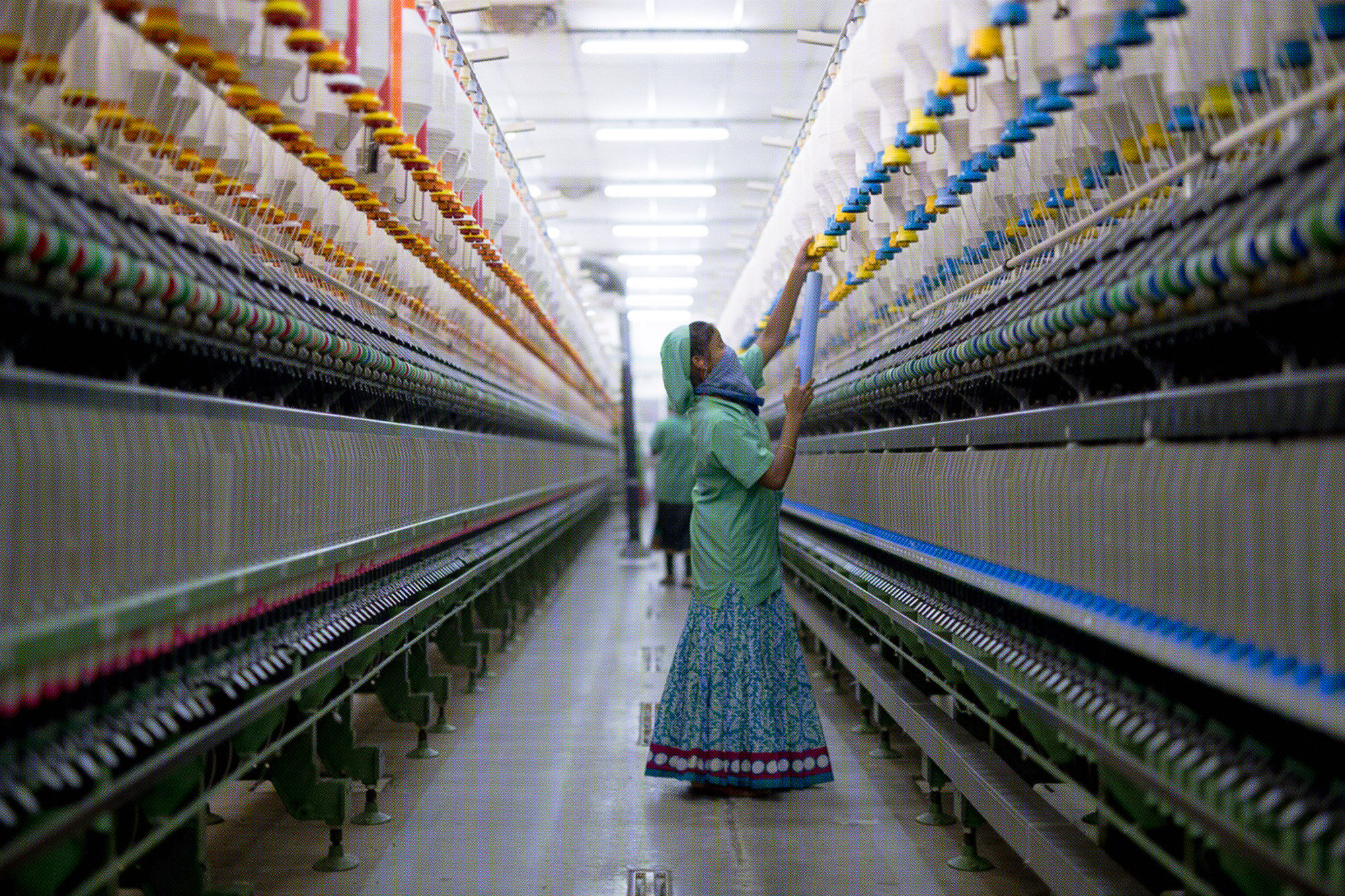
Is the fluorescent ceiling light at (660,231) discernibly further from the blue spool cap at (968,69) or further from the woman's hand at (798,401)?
the blue spool cap at (968,69)

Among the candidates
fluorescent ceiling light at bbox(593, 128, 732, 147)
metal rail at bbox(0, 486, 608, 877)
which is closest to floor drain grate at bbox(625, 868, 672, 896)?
metal rail at bbox(0, 486, 608, 877)

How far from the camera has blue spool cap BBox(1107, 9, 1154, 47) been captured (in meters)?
2.16

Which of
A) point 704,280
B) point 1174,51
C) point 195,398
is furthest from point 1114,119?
point 704,280

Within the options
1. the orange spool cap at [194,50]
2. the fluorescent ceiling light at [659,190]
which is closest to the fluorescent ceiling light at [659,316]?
the fluorescent ceiling light at [659,190]

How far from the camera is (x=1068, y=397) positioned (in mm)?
3182

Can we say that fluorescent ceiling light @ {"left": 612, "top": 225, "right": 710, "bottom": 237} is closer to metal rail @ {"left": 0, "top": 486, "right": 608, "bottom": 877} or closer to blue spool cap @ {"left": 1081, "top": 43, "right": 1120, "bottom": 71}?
metal rail @ {"left": 0, "top": 486, "right": 608, "bottom": 877}

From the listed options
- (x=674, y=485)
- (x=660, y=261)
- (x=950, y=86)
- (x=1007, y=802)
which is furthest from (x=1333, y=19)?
(x=660, y=261)

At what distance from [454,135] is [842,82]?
135 cm

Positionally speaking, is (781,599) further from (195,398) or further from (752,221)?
(752,221)

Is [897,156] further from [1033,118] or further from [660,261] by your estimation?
[660,261]

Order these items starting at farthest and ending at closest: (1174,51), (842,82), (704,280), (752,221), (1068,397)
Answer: (704,280) → (752,221) → (842,82) → (1068,397) → (1174,51)

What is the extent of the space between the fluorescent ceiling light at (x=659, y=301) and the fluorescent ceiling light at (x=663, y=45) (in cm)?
1171

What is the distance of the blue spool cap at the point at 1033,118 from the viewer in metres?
2.59

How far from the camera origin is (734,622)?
13.2 feet
